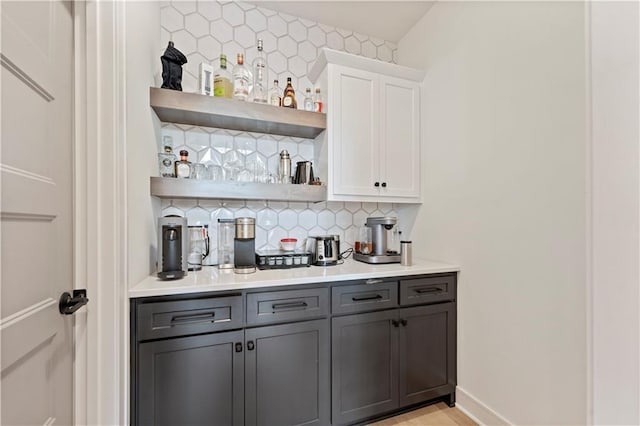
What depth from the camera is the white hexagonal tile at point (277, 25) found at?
2.21 meters

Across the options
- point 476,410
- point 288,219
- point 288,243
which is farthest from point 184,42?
point 476,410

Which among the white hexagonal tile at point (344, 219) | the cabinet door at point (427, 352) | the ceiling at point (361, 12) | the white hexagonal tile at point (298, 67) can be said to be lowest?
the cabinet door at point (427, 352)

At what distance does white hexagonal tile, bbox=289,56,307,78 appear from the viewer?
7.46 feet

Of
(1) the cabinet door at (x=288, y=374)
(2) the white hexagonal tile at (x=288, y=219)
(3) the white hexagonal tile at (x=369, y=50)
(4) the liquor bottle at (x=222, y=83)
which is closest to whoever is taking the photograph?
(1) the cabinet door at (x=288, y=374)

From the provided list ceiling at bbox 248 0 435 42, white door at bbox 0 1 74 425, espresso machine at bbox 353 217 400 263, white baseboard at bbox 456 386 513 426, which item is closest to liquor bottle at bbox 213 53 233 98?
ceiling at bbox 248 0 435 42

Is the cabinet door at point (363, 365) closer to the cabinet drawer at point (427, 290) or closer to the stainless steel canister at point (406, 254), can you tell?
the cabinet drawer at point (427, 290)

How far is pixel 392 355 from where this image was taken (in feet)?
5.79

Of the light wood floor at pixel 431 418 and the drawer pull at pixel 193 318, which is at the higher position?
the drawer pull at pixel 193 318

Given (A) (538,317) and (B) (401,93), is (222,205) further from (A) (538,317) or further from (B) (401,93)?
(A) (538,317)

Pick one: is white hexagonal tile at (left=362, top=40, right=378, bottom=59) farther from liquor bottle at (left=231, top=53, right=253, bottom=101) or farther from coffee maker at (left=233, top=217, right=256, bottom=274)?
coffee maker at (left=233, top=217, right=256, bottom=274)

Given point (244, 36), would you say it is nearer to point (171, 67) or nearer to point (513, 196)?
point (171, 67)

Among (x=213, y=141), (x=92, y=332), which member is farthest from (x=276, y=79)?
(x=92, y=332)

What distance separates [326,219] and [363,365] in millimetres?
1086

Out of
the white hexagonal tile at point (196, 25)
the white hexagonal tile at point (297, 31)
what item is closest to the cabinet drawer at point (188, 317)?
the white hexagonal tile at point (196, 25)
